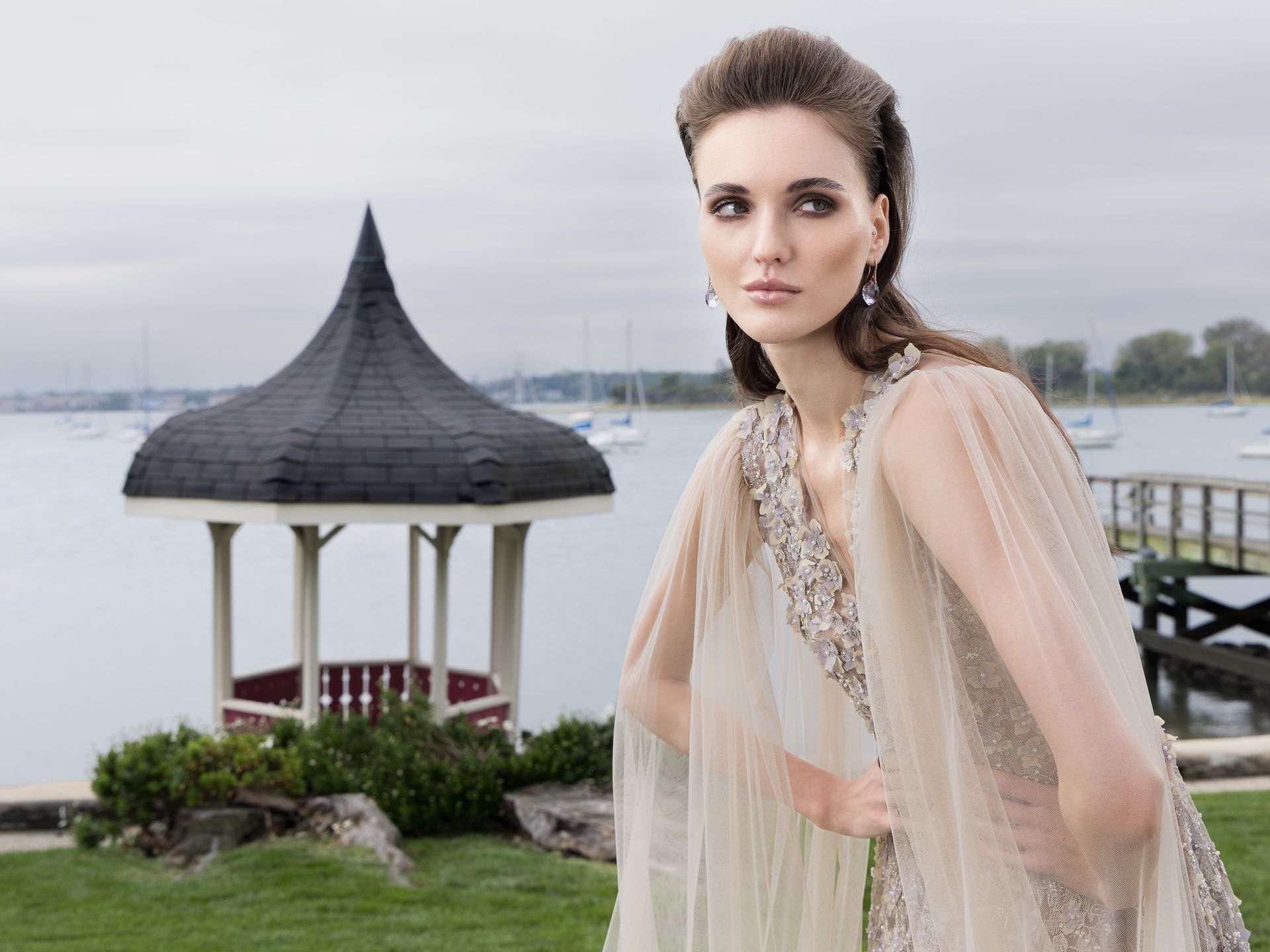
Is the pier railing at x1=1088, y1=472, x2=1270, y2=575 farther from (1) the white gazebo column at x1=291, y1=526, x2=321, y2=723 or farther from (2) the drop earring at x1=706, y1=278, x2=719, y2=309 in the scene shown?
→ (2) the drop earring at x1=706, y1=278, x2=719, y2=309

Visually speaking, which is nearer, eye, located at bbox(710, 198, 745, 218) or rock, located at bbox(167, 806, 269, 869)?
eye, located at bbox(710, 198, 745, 218)

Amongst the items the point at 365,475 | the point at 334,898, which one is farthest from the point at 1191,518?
the point at 334,898

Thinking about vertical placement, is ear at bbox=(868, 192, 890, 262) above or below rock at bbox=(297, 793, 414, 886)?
above

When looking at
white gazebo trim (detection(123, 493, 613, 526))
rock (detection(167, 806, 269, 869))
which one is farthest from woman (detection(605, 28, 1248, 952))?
white gazebo trim (detection(123, 493, 613, 526))

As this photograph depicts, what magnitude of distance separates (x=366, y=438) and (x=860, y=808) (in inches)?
273

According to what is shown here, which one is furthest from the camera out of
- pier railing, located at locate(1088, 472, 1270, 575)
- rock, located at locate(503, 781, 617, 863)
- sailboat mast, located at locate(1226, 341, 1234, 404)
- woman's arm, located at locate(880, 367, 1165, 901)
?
sailboat mast, located at locate(1226, 341, 1234, 404)

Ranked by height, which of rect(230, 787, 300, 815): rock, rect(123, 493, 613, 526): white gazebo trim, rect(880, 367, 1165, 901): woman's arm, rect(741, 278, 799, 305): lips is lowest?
rect(230, 787, 300, 815): rock

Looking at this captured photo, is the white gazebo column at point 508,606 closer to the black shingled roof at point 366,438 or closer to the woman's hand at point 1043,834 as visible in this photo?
the black shingled roof at point 366,438

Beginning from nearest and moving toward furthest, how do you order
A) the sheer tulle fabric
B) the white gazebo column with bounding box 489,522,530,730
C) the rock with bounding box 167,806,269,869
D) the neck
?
the neck, the sheer tulle fabric, the rock with bounding box 167,806,269,869, the white gazebo column with bounding box 489,522,530,730

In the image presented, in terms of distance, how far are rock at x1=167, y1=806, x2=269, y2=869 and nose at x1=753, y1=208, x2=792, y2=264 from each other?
612 cm

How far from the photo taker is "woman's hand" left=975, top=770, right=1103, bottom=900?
1.39m

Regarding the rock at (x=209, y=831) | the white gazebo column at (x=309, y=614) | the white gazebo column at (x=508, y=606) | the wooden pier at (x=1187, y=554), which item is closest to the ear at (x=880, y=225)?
the rock at (x=209, y=831)

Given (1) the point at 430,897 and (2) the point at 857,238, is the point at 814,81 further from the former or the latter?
(1) the point at 430,897

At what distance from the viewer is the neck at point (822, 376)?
1.50 metres
